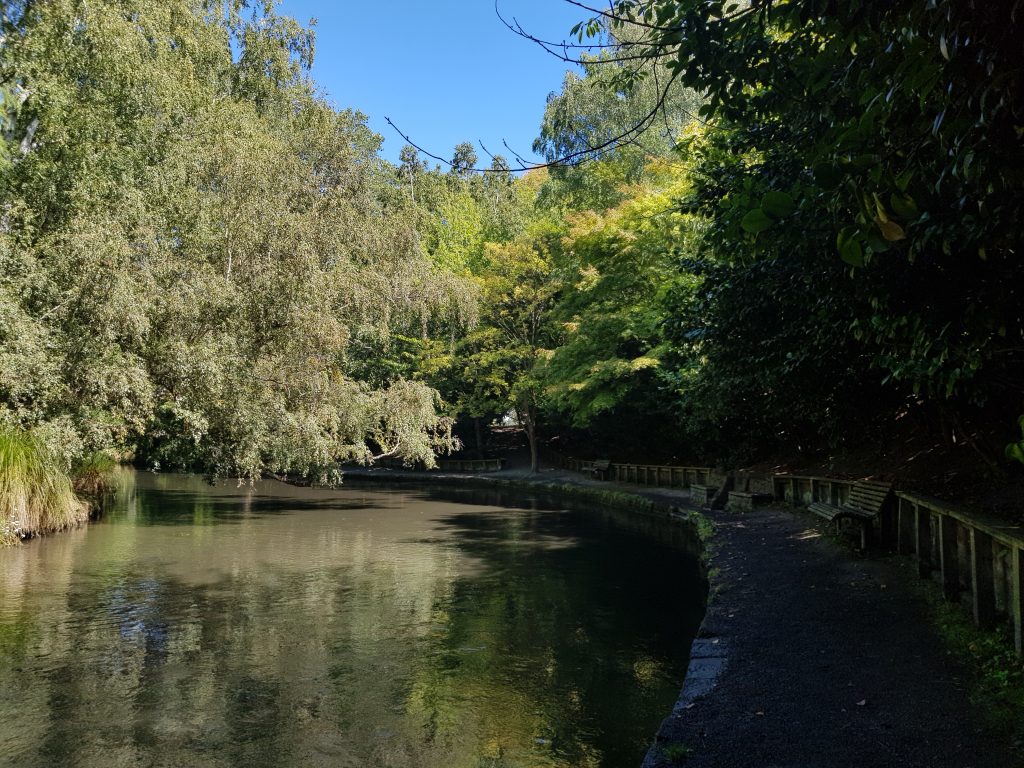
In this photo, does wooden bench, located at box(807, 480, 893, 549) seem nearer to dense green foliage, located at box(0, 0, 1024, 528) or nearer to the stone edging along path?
the stone edging along path

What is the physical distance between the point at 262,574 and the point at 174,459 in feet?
22.9

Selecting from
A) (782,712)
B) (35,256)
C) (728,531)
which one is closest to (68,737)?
(782,712)

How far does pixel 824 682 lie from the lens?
5.76 m

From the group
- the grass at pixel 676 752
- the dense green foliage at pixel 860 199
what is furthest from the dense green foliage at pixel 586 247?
the grass at pixel 676 752

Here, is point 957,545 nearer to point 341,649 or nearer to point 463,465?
point 341,649

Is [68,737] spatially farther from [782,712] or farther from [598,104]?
[598,104]

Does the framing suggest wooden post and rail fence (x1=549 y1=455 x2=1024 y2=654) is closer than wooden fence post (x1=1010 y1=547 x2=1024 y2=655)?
No

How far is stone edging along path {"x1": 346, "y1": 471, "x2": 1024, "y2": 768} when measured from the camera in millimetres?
4516

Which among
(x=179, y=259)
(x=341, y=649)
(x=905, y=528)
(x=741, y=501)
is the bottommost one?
(x=341, y=649)

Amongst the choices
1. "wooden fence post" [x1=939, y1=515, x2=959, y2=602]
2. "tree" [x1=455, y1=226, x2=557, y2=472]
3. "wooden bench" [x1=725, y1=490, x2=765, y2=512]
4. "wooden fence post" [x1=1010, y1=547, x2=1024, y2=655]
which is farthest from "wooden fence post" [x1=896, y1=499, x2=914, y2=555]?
"tree" [x1=455, y1=226, x2=557, y2=472]

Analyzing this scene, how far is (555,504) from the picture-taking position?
26.5 meters

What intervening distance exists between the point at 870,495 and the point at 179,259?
14685 mm

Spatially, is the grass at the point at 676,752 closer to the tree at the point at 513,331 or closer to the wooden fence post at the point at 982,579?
the wooden fence post at the point at 982,579

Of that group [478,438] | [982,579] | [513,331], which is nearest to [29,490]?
[982,579]
